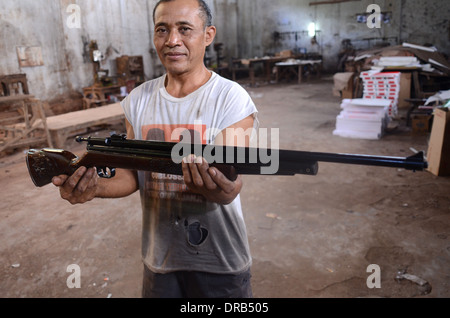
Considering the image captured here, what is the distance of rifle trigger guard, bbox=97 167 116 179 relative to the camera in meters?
1.44

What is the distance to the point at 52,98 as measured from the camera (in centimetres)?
811

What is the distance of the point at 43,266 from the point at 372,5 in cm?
1484

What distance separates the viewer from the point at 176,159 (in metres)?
1.22

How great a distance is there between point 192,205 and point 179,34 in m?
0.65

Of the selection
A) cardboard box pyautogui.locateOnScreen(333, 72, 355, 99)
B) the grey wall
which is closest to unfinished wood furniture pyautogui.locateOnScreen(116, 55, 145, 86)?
the grey wall

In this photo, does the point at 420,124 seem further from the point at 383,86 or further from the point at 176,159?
the point at 176,159

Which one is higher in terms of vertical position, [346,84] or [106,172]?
[106,172]

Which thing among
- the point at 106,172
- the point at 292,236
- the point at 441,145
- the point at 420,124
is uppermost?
the point at 106,172

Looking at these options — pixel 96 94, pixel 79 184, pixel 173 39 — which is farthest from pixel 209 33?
pixel 96 94

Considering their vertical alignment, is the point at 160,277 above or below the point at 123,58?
below

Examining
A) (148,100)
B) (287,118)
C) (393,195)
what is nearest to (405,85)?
(287,118)

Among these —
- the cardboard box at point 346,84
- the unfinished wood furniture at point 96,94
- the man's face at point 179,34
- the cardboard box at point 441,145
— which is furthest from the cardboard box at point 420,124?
the unfinished wood furniture at point 96,94

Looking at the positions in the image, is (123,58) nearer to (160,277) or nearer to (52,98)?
(52,98)

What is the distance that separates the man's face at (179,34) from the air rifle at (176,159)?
1.09 ft
